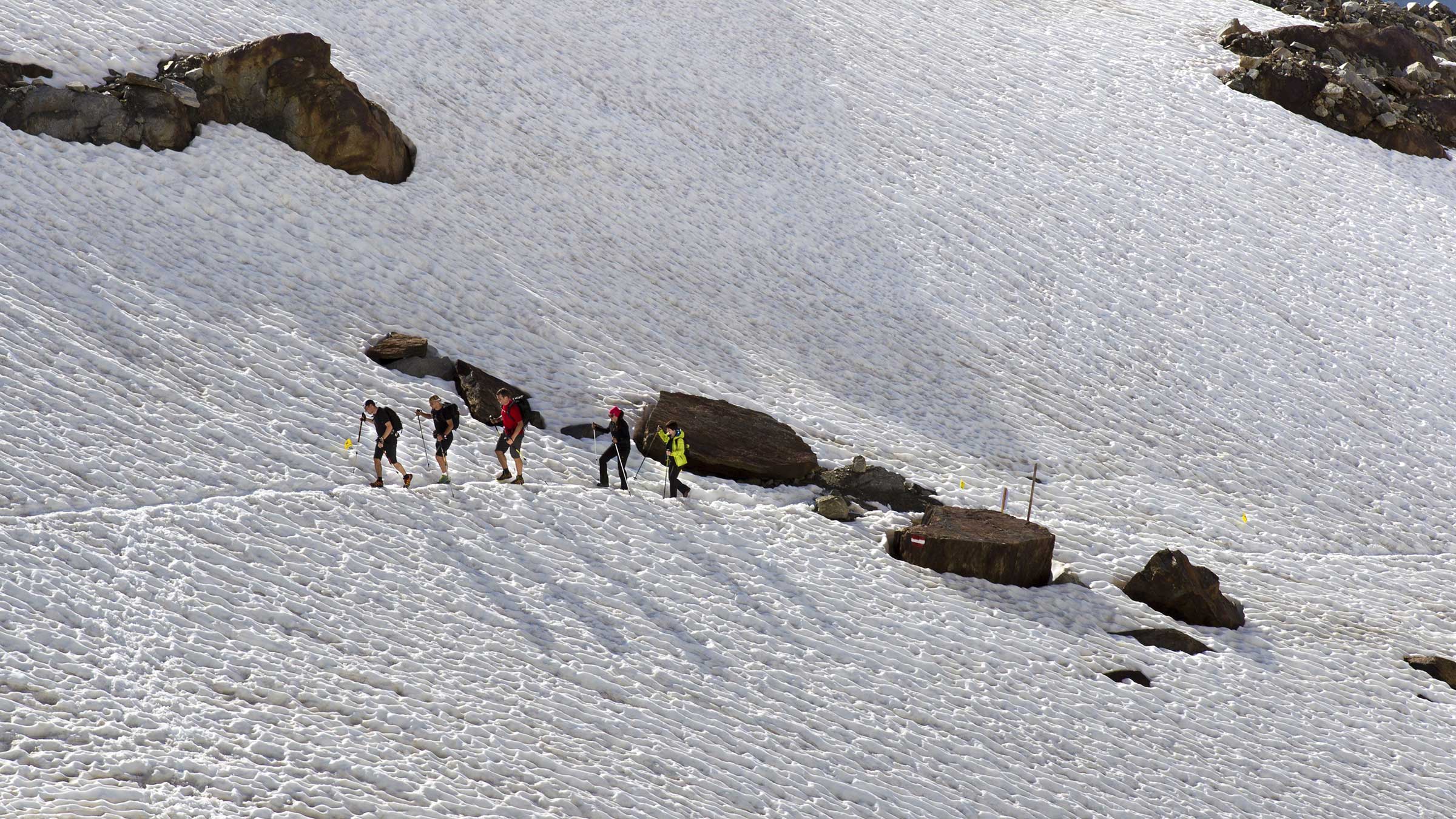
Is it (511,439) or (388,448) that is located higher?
(511,439)

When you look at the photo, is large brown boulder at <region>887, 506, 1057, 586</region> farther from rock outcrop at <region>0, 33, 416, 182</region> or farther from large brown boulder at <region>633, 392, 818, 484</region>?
rock outcrop at <region>0, 33, 416, 182</region>

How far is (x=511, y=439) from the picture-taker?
17.2 meters

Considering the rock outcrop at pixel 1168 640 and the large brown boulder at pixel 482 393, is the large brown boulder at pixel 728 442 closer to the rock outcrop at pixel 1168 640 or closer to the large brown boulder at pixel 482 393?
the large brown boulder at pixel 482 393

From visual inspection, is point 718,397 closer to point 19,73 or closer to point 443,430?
point 443,430

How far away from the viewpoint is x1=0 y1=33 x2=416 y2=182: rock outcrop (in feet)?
69.6

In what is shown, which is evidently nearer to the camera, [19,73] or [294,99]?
[19,73]

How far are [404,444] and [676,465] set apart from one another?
4168mm

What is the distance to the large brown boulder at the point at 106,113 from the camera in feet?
68.9

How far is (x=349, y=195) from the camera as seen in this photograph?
23.3 meters

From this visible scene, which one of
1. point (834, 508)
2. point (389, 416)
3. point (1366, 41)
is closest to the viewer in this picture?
point (389, 416)

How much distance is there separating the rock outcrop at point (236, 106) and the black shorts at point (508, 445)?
9606mm

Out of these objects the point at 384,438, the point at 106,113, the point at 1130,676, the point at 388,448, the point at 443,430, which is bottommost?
the point at 1130,676

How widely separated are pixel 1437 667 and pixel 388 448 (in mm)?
16223

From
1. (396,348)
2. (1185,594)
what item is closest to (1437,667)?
(1185,594)
